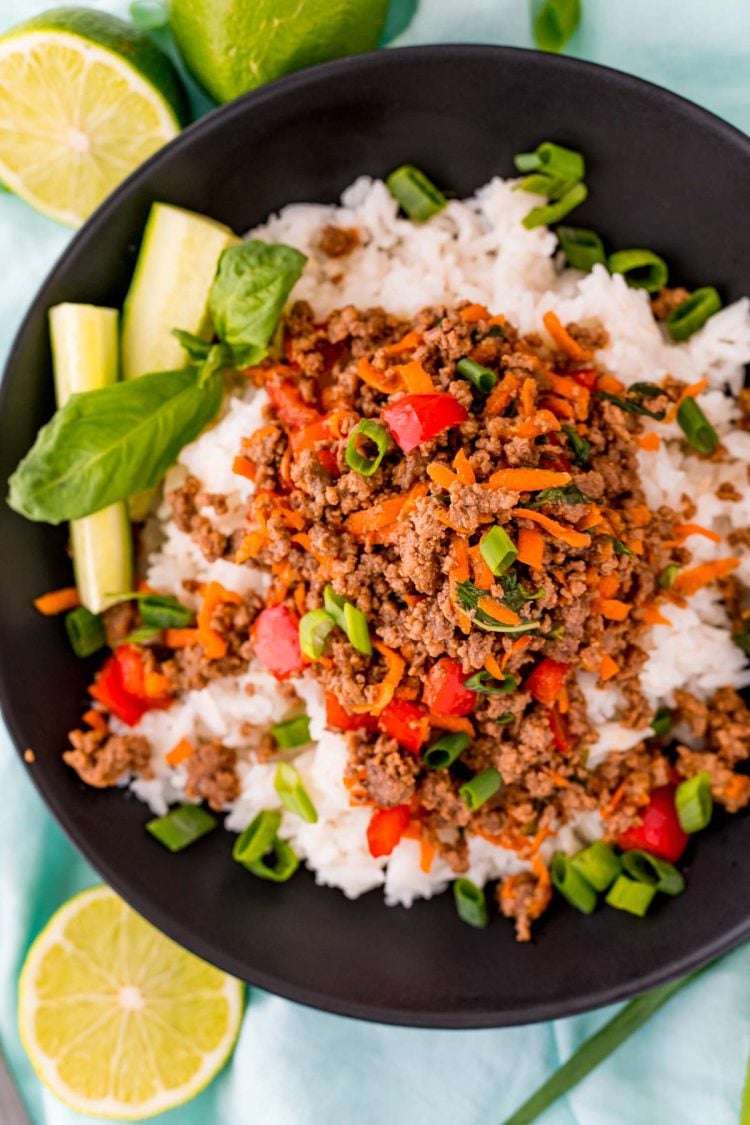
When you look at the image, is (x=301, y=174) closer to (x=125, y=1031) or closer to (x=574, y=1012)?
(x=574, y=1012)

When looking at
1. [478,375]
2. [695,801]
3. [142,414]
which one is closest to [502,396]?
[478,375]

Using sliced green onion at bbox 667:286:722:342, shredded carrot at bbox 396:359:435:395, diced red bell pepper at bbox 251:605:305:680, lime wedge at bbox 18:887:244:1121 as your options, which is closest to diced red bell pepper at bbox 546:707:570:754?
diced red bell pepper at bbox 251:605:305:680

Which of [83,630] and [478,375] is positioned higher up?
[478,375]

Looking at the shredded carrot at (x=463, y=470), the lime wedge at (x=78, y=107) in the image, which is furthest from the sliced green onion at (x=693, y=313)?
the lime wedge at (x=78, y=107)

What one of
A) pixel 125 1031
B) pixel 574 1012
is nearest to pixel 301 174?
pixel 574 1012

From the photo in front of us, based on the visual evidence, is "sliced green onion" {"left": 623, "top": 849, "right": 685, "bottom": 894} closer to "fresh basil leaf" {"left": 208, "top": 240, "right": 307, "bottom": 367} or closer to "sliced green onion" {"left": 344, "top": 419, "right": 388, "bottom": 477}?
"sliced green onion" {"left": 344, "top": 419, "right": 388, "bottom": 477}

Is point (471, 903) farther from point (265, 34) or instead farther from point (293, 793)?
point (265, 34)
